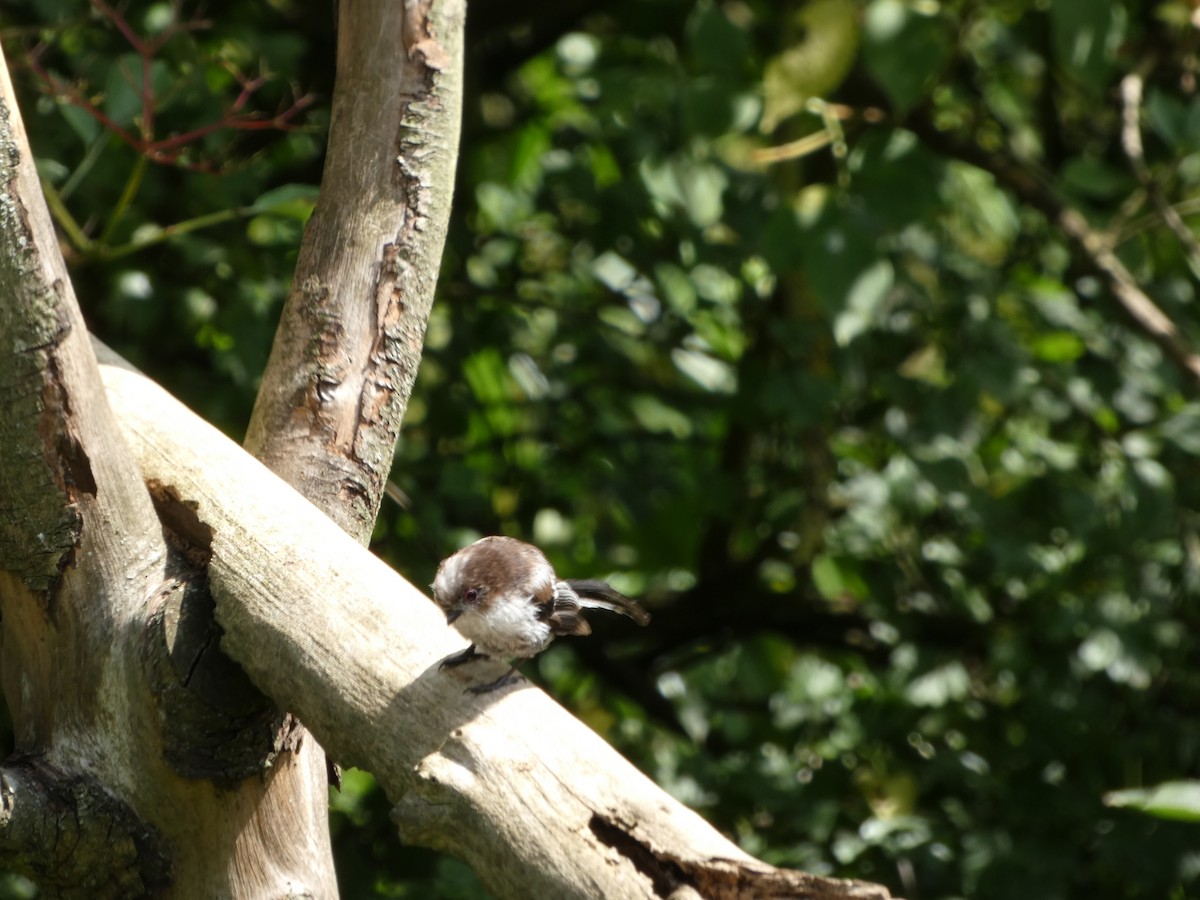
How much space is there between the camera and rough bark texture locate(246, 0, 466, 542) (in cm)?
154

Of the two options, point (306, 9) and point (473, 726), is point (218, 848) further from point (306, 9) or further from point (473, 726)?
point (306, 9)

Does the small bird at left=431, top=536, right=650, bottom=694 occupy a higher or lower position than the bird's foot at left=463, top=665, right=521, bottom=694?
lower

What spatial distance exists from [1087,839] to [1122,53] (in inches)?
68.4

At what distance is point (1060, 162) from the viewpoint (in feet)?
11.4

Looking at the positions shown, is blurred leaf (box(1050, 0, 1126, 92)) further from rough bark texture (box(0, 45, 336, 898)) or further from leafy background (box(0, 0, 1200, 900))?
rough bark texture (box(0, 45, 336, 898))

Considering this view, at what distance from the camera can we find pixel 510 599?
136 cm

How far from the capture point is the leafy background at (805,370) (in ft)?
7.65

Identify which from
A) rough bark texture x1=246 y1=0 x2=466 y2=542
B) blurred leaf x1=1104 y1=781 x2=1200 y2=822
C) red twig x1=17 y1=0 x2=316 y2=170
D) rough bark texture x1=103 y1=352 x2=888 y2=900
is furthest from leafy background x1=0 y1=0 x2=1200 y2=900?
blurred leaf x1=1104 y1=781 x2=1200 y2=822

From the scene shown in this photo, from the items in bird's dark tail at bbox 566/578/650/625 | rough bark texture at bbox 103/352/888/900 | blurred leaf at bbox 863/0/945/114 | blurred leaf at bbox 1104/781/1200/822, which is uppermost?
blurred leaf at bbox 1104/781/1200/822

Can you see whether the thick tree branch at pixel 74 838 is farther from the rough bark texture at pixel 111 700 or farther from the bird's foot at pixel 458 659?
the bird's foot at pixel 458 659

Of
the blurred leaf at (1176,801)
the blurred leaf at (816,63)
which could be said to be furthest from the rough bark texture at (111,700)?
the blurred leaf at (816,63)

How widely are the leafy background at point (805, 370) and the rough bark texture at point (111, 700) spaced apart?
782 mm

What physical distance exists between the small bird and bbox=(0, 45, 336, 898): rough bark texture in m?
0.23

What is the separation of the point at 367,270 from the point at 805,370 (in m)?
1.35
